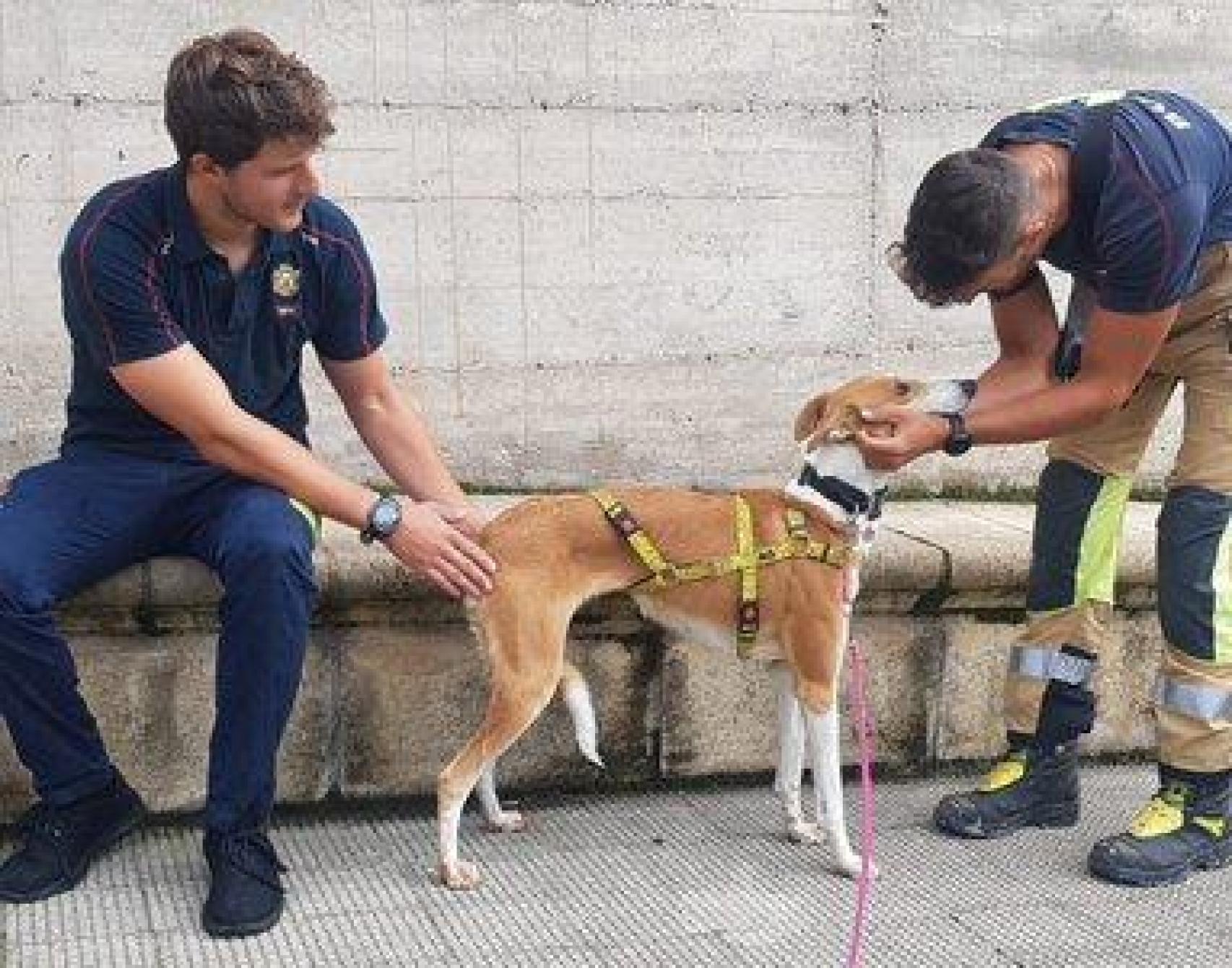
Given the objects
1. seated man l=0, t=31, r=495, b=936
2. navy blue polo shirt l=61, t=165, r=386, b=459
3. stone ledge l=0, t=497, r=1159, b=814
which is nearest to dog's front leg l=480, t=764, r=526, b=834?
stone ledge l=0, t=497, r=1159, b=814

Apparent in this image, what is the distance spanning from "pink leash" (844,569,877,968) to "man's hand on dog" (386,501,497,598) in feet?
2.59

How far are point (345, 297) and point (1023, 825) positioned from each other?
199 centimetres

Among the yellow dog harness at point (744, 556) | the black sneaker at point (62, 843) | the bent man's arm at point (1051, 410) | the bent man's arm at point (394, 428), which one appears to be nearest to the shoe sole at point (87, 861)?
the black sneaker at point (62, 843)

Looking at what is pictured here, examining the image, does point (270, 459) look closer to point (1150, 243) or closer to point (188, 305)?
point (188, 305)

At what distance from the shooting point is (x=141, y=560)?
3.46 metres

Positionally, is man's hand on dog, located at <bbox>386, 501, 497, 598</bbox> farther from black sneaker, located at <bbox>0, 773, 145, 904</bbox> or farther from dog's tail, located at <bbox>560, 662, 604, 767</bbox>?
black sneaker, located at <bbox>0, 773, 145, 904</bbox>

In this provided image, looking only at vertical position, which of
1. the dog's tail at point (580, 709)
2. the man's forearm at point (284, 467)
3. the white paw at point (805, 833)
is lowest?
the white paw at point (805, 833)

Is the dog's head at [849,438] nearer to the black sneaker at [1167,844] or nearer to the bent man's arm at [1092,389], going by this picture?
the bent man's arm at [1092,389]

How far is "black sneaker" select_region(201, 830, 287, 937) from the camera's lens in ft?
10.4

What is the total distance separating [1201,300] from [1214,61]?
87.5 inches

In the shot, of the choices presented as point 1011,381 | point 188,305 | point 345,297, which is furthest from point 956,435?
point 188,305

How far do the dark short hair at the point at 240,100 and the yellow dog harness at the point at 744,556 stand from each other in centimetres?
101

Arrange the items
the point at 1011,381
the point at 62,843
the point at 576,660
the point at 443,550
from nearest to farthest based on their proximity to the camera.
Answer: the point at 443,550, the point at 62,843, the point at 1011,381, the point at 576,660

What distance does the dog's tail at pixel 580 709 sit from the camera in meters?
3.55
